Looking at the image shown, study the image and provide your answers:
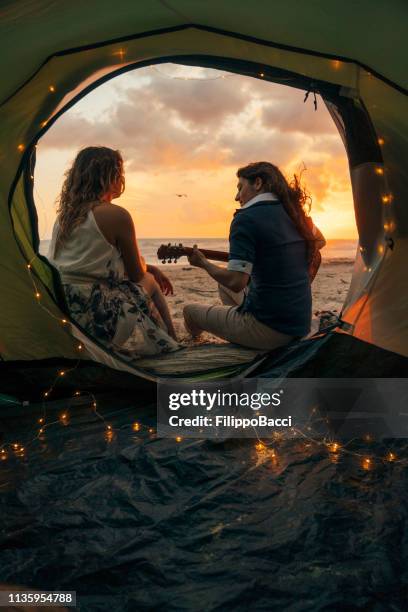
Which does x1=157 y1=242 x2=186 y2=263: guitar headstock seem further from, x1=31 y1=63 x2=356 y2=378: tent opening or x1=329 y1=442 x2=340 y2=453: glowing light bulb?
x1=31 y1=63 x2=356 y2=378: tent opening

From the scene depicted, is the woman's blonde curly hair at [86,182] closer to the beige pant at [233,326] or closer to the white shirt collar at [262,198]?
the white shirt collar at [262,198]

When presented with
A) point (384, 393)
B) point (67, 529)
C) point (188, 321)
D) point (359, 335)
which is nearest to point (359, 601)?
point (67, 529)

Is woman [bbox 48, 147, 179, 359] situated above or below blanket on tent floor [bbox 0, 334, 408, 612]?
above

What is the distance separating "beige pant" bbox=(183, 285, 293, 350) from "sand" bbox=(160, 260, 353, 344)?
22cm

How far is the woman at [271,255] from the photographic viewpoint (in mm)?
2465

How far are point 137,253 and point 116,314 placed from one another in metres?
0.32

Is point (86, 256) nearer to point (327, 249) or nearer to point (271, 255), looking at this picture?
point (271, 255)

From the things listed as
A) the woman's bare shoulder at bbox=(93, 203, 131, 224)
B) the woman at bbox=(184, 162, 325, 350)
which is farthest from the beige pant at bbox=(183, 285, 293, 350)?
the woman's bare shoulder at bbox=(93, 203, 131, 224)

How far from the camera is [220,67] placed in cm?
236

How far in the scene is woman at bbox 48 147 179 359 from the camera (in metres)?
2.60

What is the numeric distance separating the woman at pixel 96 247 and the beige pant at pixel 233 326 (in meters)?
0.46

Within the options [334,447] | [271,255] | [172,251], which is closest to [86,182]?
[172,251]

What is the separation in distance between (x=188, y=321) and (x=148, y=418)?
1.23 meters

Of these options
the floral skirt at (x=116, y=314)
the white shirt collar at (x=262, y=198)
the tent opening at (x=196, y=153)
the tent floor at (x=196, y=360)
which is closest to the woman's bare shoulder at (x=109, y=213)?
the floral skirt at (x=116, y=314)
